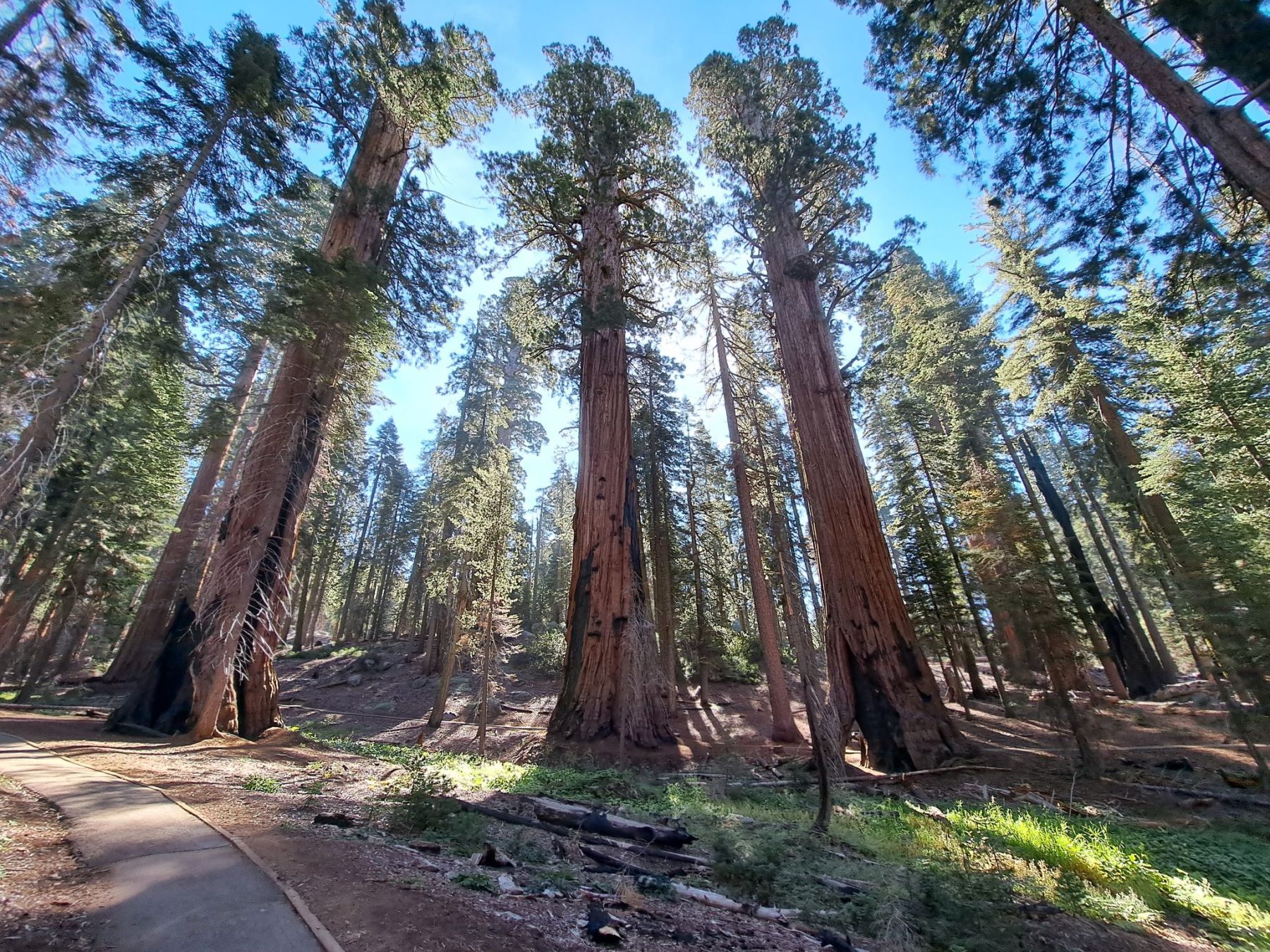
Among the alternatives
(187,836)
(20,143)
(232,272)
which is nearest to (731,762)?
(187,836)

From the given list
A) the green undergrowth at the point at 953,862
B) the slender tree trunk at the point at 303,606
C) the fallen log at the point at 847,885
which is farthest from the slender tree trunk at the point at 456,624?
the slender tree trunk at the point at 303,606

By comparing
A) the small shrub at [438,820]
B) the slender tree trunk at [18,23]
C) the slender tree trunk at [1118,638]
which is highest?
the slender tree trunk at [18,23]

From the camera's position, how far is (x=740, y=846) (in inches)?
159

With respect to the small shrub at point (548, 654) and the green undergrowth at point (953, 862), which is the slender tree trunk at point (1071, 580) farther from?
the small shrub at point (548, 654)

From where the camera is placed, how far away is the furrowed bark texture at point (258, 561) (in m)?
7.32

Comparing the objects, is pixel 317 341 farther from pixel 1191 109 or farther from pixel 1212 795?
pixel 1212 795

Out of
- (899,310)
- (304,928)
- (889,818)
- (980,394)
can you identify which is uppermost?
(899,310)

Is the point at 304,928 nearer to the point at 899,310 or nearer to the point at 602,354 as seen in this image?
the point at 602,354

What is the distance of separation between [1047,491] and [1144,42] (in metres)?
18.5

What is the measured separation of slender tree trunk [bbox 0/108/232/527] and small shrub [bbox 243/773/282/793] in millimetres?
4655

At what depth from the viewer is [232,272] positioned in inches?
368

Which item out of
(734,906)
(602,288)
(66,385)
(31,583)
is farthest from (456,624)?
(31,583)

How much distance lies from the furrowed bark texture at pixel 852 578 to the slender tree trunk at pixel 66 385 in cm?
1123

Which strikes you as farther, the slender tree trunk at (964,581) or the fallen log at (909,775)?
the slender tree trunk at (964,581)
